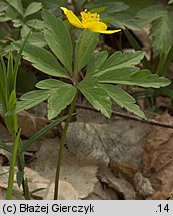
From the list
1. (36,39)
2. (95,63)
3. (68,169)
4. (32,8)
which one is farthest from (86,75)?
(32,8)

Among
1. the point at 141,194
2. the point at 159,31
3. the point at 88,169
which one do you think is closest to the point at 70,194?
the point at 88,169

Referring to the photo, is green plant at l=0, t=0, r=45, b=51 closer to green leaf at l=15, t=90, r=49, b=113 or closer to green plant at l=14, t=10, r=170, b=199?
green plant at l=14, t=10, r=170, b=199

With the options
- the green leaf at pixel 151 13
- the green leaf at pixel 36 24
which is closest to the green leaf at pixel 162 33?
the green leaf at pixel 151 13

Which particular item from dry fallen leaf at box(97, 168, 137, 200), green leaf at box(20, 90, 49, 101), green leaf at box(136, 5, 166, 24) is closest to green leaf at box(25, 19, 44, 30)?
green leaf at box(136, 5, 166, 24)

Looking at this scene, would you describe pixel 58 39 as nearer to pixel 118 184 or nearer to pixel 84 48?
→ pixel 84 48

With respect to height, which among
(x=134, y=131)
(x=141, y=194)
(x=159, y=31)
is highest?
(x=159, y=31)

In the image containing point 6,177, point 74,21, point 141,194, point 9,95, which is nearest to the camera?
point 74,21

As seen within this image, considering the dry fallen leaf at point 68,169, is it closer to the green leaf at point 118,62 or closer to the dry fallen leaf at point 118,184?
the dry fallen leaf at point 118,184

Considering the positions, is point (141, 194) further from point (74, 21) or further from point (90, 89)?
point (74, 21)
